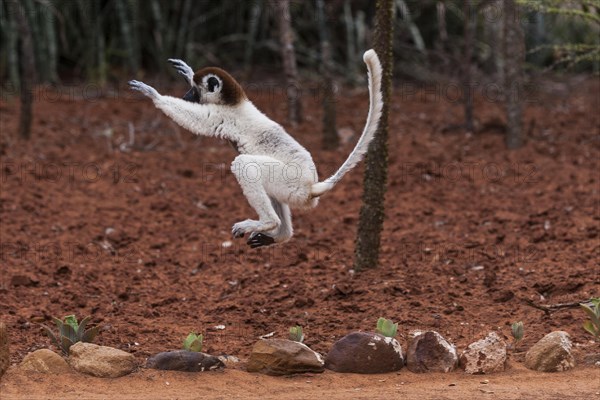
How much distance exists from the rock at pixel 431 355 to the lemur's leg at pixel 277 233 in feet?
3.77

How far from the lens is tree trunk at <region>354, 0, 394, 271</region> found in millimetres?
7164

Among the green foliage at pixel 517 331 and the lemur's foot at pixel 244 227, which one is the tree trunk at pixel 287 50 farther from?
the lemur's foot at pixel 244 227

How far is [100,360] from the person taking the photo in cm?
565

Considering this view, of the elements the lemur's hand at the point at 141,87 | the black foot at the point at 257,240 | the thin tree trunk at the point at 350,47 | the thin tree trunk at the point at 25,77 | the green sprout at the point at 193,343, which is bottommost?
the green sprout at the point at 193,343

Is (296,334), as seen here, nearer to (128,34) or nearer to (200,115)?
(200,115)

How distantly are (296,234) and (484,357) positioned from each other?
3500 mm

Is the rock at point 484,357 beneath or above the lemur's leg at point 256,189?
beneath

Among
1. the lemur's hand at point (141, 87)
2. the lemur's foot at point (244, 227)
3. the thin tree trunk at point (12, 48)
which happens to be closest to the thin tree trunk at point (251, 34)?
the thin tree trunk at point (12, 48)

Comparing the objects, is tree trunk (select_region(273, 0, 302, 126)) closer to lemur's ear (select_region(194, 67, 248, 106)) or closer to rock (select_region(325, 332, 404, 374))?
lemur's ear (select_region(194, 67, 248, 106))

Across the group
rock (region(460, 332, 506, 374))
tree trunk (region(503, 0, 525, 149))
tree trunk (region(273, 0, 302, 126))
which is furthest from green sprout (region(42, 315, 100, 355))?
tree trunk (region(503, 0, 525, 149))

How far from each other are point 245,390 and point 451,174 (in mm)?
5495

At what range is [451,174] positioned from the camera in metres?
10.5

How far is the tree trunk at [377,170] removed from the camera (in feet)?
23.5

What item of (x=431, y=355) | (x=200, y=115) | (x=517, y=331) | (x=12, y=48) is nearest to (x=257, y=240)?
(x=200, y=115)
